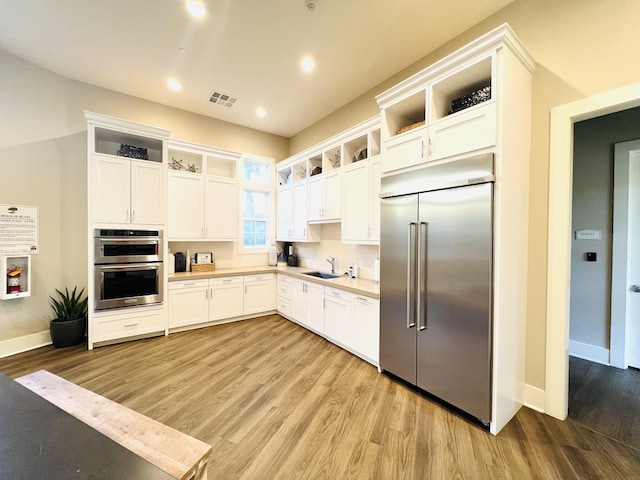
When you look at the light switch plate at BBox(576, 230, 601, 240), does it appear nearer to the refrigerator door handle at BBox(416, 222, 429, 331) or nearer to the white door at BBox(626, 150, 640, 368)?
the white door at BBox(626, 150, 640, 368)

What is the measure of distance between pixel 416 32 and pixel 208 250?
13.9ft

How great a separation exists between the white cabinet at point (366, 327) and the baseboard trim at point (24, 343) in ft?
13.0

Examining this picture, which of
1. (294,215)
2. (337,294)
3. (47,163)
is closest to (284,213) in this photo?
(294,215)

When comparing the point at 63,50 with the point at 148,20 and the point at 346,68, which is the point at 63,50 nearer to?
the point at 148,20

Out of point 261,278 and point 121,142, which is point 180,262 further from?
point 121,142

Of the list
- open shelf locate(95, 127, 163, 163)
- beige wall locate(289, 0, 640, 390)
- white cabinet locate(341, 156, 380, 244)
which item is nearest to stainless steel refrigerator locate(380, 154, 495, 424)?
white cabinet locate(341, 156, 380, 244)

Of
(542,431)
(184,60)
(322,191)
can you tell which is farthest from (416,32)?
(542,431)

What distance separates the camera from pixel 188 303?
388cm

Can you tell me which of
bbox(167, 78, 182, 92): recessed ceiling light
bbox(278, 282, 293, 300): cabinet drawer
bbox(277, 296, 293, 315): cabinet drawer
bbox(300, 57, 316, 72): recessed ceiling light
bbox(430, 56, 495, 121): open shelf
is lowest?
bbox(277, 296, 293, 315): cabinet drawer

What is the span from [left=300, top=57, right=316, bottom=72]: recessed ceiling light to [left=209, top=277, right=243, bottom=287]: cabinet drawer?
3202mm

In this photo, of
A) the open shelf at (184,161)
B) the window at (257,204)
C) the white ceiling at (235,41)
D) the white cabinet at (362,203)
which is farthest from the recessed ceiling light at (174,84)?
the white cabinet at (362,203)

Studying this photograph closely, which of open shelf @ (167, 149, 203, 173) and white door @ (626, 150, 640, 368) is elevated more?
open shelf @ (167, 149, 203, 173)

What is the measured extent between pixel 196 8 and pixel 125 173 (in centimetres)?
219

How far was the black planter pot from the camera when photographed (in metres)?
3.23
